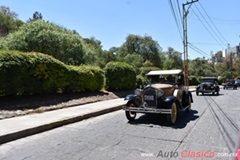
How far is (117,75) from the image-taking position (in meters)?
14.8

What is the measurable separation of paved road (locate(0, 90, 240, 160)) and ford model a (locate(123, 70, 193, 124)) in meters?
0.50

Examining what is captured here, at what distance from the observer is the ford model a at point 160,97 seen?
251 inches

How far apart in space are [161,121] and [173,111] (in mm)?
644

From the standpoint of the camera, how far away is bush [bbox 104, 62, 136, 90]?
578 inches

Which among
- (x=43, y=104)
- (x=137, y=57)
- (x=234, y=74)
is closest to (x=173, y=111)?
(x=43, y=104)

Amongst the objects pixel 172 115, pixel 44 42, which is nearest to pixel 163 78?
pixel 172 115

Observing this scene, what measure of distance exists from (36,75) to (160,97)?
5.99 m

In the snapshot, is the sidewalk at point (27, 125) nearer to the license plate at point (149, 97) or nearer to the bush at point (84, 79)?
the license plate at point (149, 97)

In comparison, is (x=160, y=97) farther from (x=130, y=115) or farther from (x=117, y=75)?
(x=117, y=75)

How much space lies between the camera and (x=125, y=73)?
15250 mm

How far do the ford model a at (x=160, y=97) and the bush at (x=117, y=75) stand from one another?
648 centimetres

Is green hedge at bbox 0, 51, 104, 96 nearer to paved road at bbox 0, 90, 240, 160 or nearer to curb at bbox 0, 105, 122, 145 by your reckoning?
curb at bbox 0, 105, 122, 145

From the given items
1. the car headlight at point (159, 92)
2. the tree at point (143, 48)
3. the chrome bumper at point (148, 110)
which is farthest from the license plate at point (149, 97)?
the tree at point (143, 48)

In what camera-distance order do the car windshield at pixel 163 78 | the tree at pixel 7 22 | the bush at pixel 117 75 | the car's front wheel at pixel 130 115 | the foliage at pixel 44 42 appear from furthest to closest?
the tree at pixel 7 22 < the foliage at pixel 44 42 < the bush at pixel 117 75 < the car windshield at pixel 163 78 < the car's front wheel at pixel 130 115
